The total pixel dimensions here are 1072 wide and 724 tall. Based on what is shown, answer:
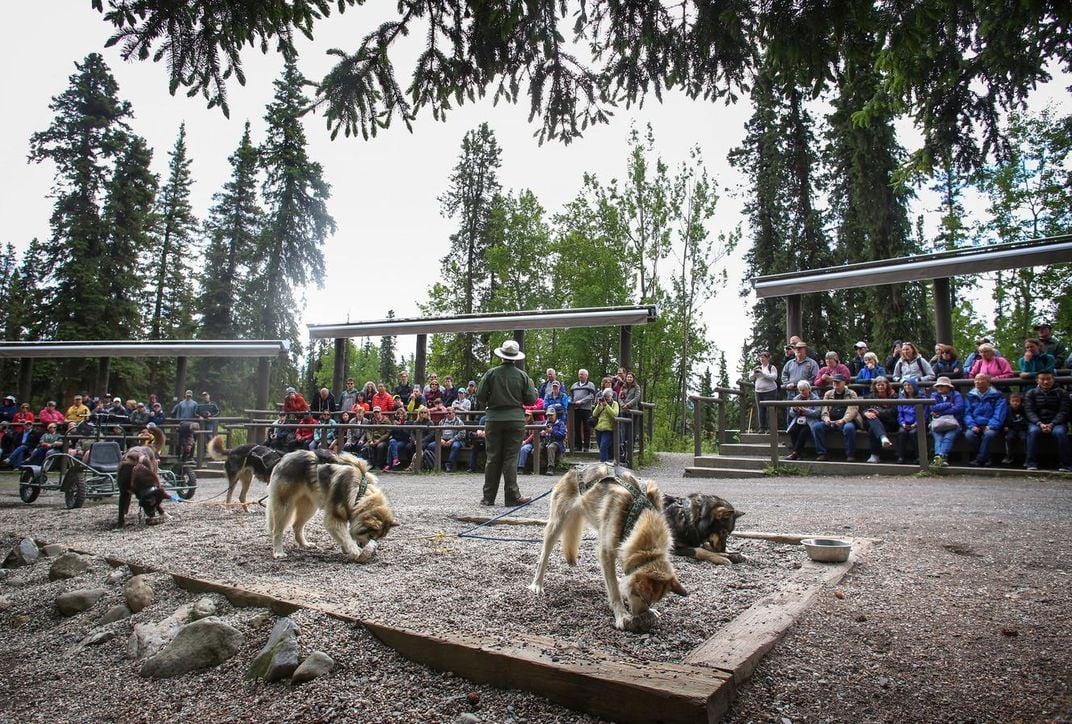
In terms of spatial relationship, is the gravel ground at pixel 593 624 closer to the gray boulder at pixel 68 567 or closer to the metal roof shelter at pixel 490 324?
the gray boulder at pixel 68 567

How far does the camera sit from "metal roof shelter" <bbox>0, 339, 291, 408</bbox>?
20.4 meters

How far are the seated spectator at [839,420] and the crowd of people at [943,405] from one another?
0.06 ft

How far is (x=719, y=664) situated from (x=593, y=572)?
2187mm

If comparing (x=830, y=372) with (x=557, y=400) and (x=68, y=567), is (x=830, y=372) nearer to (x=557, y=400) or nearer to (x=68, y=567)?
(x=557, y=400)

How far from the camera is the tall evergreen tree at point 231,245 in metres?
34.5

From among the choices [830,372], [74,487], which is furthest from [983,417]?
[74,487]

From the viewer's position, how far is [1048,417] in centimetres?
984

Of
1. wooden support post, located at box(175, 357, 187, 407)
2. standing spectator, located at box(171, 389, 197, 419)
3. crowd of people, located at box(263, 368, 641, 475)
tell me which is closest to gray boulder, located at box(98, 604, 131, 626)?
crowd of people, located at box(263, 368, 641, 475)

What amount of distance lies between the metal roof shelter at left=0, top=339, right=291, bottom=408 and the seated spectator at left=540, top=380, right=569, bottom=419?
10.2 meters

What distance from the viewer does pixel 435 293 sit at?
36.1 meters

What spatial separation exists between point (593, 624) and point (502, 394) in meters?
5.24

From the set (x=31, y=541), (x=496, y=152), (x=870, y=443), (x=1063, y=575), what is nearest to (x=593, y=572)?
(x=1063, y=575)

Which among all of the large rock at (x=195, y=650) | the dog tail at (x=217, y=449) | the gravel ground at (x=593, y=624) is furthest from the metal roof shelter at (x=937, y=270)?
the large rock at (x=195, y=650)

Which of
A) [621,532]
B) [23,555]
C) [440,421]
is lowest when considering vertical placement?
[23,555]
